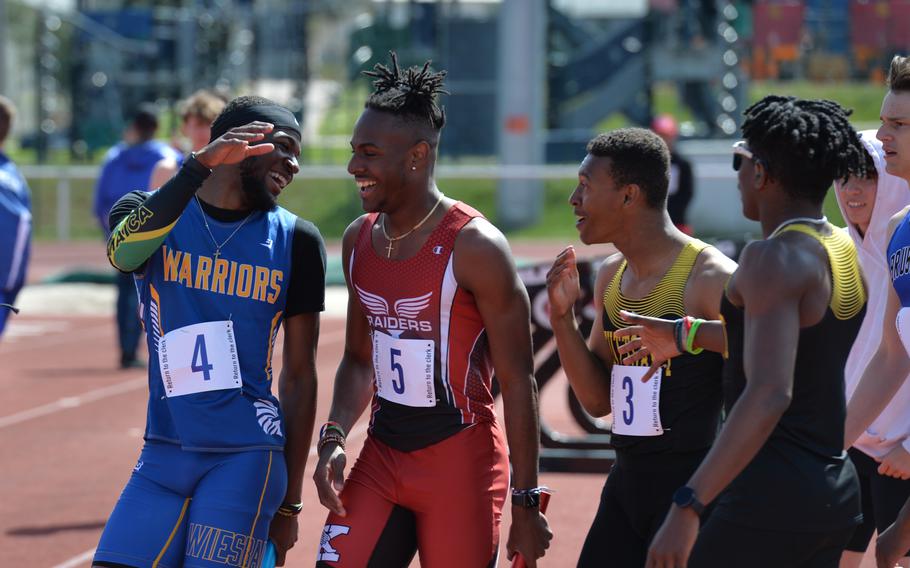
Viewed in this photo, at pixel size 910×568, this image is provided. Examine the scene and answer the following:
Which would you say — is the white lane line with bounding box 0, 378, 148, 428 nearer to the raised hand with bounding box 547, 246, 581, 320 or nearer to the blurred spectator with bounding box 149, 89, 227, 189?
the blurred spectator with bounding box 149, 89, 227, 189

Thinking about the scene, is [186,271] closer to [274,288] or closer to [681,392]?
[274,288]

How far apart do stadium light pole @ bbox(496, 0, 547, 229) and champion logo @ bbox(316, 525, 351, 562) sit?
23.1 m

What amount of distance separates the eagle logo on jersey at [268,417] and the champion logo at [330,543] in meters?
0.37

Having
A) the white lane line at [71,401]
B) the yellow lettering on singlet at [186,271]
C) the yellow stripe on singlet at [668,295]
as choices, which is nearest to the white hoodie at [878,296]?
the yellow stripe on singlet at [668,295]

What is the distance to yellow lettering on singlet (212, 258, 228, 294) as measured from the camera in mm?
4180

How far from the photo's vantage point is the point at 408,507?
436cm

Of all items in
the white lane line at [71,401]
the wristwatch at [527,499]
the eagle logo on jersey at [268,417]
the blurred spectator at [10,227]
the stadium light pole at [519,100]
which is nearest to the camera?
the eagle logo on jersey at [268,417]

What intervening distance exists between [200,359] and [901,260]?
2251 mm

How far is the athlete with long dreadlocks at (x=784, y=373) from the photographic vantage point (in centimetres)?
335

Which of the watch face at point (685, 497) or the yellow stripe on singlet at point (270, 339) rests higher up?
the yellow stripe on singlet at point (270, 339)

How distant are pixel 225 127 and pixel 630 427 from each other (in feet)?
5.17

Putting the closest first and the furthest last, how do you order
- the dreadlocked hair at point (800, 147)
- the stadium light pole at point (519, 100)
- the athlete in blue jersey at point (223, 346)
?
the dreadlocked hair at point (800, 147)
the athlete in blue jersey at point (223, 346)
the stadium light pole at point (519, 100)

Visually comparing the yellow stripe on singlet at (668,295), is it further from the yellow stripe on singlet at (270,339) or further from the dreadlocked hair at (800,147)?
the yellow stripe on singlet at (270,339)

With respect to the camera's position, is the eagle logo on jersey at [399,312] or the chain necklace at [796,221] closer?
the chain necklace at [796,221]
